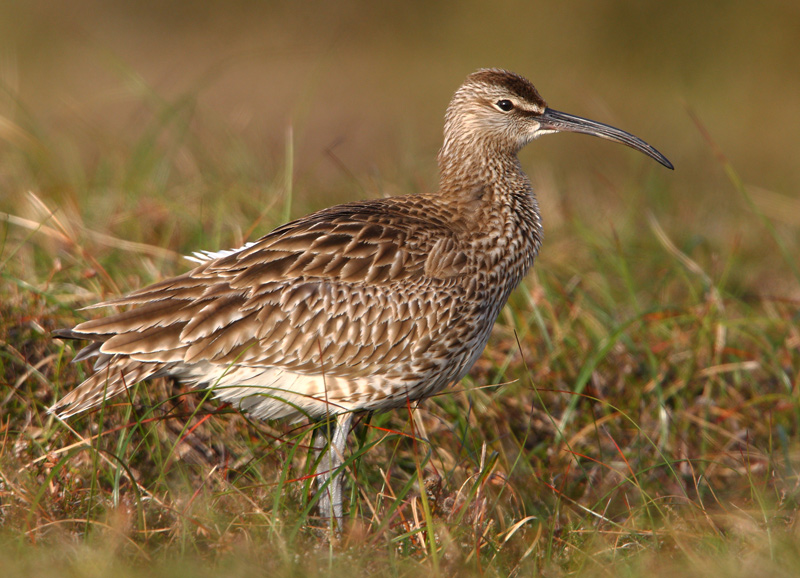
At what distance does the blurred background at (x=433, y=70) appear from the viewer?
45.3 ft

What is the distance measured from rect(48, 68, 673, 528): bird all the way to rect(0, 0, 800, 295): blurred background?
18.7 ft

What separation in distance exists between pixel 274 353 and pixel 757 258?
5630mm

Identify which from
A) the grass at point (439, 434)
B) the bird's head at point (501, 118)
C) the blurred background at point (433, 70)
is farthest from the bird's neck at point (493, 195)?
the blurred background at point (433, 70)

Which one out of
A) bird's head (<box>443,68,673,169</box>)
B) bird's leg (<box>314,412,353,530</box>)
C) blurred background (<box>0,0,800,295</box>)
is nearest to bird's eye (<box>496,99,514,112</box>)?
bird's head (<box>443,68,673,169</box>)

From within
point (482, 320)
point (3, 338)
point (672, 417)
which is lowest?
point (672, 417)

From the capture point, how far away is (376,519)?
4230 millimetres

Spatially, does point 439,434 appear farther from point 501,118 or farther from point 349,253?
point 501,118

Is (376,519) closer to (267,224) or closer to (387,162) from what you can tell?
(267,224)

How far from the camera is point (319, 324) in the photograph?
15.5 ft

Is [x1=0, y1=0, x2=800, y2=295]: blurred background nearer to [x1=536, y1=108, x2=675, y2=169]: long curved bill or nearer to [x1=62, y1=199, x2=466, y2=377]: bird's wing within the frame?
[x1=536, y1=108, x2=675, y2=169]: long curved bill

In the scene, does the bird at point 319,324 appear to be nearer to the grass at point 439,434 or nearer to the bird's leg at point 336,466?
the bird's leg at point 336,466

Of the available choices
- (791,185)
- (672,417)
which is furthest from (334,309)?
(791,185)

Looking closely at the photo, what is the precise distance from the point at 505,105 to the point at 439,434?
77.0 inches

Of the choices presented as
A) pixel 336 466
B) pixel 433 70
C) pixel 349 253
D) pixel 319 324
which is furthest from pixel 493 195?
pixel 433 70
